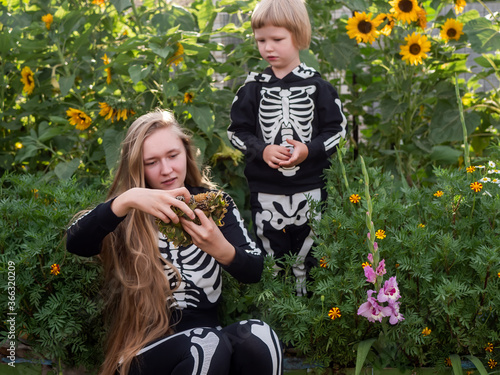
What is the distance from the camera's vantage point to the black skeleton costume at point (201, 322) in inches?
71.7

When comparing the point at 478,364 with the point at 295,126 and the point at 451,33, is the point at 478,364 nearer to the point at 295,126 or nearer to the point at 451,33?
the point at 295,126

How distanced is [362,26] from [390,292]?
4.80 ft

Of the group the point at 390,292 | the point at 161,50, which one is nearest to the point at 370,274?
the point at 390,292

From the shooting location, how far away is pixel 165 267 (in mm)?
2016

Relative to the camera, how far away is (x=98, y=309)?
2074mm

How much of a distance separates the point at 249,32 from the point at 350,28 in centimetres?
46

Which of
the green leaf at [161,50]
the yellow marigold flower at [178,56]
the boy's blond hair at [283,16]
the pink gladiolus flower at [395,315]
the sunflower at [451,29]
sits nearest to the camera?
the pink gladiolus flower at [395,315]

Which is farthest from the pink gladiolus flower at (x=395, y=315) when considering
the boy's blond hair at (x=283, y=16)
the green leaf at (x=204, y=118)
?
the green leaf at (x=204, y=118)

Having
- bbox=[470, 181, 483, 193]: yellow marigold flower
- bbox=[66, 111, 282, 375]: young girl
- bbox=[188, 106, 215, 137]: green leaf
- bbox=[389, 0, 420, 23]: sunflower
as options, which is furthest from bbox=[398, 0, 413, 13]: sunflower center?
bbox=[66, 111, 282, 375]: young girl

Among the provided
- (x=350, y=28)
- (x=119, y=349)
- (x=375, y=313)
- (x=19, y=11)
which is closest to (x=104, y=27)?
(x=19, y=11)

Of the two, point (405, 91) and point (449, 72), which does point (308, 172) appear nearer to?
point (405, 91)

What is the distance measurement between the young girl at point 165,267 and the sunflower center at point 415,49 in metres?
1.29

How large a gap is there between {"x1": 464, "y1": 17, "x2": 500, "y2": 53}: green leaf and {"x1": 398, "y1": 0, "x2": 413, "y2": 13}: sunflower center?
0.29 metres

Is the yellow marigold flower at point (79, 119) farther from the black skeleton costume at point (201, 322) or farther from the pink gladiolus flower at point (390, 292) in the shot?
the pink gladiolus flower at point (390, 292)
